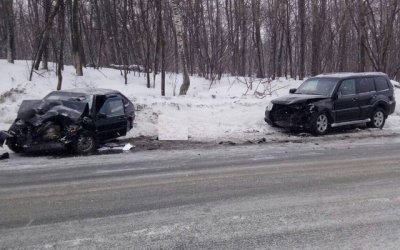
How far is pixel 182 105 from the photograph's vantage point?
17875 mm

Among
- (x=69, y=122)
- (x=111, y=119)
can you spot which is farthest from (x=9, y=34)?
(x=69, y=122)

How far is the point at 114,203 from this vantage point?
6.68m

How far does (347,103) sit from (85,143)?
8.55m

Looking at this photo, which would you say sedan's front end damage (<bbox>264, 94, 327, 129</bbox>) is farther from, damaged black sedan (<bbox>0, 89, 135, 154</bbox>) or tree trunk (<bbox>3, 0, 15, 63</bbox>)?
tree trunk (<bbox>3, 0, 15, 63</bbox>)

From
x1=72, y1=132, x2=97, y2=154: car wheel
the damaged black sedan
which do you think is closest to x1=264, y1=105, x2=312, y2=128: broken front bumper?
the damaged black sedan

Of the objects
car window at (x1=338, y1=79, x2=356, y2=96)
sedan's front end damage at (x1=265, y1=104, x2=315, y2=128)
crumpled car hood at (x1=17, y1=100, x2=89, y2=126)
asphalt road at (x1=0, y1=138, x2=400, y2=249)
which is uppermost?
car window at (x1=338, y1=79, x2=356, y2=96)

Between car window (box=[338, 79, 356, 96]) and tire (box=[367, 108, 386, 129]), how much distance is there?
1.23m

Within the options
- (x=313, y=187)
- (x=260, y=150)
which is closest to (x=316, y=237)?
(x=313, y=187)

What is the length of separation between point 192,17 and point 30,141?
23.6 m

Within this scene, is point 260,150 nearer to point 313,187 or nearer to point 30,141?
point 313,187

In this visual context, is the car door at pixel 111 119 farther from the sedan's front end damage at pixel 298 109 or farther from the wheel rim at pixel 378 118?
the wheel rim at pixel 378 118

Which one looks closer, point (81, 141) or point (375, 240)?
point (375, 240)

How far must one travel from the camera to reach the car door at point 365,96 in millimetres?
15688

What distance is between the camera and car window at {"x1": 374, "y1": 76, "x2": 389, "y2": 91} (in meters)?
16.3
